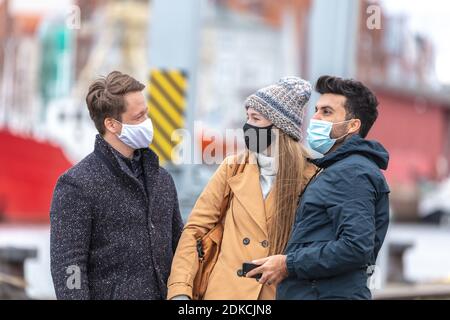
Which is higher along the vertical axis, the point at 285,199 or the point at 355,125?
the point at 355,125

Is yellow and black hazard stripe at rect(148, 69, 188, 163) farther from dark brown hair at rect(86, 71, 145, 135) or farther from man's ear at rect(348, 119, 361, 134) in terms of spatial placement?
man's ear at rect(348, 119, 361, 134)

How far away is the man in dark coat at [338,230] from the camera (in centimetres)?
313

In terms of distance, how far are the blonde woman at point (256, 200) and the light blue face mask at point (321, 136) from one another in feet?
0.27

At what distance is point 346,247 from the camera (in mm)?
3121

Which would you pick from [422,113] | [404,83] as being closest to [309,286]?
[404,83]

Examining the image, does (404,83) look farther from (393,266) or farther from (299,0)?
(393,266)

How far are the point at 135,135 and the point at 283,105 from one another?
565 mm

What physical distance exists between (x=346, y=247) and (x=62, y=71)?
37.2 feet

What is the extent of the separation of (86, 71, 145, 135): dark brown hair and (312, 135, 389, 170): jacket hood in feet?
2.52

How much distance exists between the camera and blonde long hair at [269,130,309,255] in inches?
137

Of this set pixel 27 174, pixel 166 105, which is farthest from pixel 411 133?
pixel 166 105

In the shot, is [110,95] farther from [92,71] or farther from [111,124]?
[92,71]

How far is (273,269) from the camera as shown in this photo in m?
3.29

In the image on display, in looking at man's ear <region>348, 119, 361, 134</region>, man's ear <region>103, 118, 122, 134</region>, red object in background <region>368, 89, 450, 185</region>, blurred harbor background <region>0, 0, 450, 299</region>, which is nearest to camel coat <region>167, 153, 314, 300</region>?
man's ear <region>348, 119, 361, 134</region>
